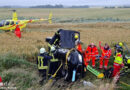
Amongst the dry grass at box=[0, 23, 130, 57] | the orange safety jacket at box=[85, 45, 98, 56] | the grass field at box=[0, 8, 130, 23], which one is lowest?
the dry grass at box=[0, 23, 130, 57]

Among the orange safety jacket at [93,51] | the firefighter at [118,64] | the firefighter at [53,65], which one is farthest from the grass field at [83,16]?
the firefighter at [118,64]

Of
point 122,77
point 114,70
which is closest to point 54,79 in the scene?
point 114,70

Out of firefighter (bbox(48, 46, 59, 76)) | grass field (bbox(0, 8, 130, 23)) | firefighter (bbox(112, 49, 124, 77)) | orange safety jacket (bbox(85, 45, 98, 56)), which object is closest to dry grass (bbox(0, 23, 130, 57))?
firefighter (bbox(48, 46, 59, 76))

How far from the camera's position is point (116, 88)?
510 centimetres

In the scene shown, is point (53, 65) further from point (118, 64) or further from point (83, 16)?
point (83, 16)

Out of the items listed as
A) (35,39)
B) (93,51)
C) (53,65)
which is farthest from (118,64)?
(35,39)

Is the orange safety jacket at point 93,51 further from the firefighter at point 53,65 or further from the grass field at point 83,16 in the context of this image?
the grass field at point 83,16

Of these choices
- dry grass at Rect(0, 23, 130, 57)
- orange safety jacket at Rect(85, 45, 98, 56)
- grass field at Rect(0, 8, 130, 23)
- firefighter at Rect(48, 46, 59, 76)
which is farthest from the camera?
grass field at Rect(0, 8, 130, 23)

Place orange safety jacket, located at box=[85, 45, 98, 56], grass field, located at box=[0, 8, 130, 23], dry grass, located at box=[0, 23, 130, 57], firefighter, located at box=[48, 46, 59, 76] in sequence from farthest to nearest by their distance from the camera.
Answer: grass field, located at box=[0, 8, 130, 23] < dry grass, located at box=[0, 23, 130, 57] < orange safety jacket, located at box=[85, 45, 98, 56] < firefighter, located at box=[48, 46, 59, 76]

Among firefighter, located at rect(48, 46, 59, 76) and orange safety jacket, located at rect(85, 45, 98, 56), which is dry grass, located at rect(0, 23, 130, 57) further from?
orange safety jacket, located at rect(85, 45, 98, 56)

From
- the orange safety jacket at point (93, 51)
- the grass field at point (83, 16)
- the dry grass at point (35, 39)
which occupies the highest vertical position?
the grass field at point (83, 16)

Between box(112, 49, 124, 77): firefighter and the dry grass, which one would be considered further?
the dry grass

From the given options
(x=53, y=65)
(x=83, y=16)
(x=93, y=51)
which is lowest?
(x=53, y=65)

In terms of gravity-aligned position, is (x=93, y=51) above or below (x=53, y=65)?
above
